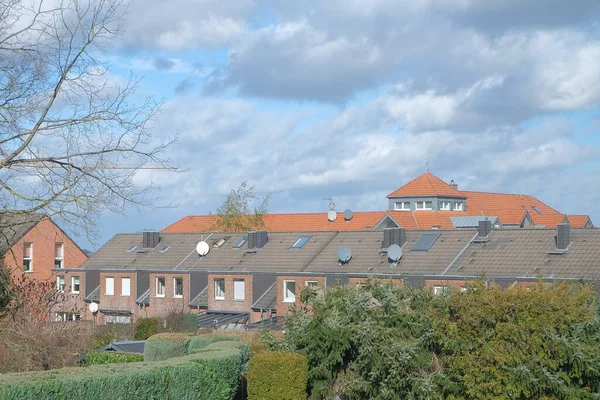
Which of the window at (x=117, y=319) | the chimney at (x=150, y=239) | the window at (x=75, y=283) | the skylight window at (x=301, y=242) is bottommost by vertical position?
the window at (x=117, y=319)

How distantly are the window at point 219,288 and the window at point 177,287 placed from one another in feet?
10.1

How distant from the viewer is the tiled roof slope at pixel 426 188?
7944 cm

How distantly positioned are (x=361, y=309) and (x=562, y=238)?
24.9m

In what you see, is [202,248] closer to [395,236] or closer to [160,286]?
[160,286]

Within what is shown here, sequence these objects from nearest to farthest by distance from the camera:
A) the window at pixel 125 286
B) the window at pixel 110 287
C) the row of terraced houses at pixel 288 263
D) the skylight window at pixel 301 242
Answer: the row of terraced houses at pixel 288 263, the skylight window at pixel 301 242, the window at pixel 125 286, the window at pixel 110 287

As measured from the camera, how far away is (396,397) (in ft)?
59.2

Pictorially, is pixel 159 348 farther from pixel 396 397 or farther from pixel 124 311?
pixel 124 311

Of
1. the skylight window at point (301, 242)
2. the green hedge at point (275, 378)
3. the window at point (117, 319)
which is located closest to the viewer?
the green hedge at point (275, 378)

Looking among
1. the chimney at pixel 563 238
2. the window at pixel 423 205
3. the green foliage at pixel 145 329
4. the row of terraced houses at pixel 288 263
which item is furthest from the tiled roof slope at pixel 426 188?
the green foliage at pixel 145 329

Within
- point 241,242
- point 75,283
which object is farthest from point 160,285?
point 75,283

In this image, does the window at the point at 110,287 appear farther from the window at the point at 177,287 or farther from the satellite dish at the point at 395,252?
the satellite dish at the point at 395,252

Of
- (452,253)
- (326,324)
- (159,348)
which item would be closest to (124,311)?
(452,253)

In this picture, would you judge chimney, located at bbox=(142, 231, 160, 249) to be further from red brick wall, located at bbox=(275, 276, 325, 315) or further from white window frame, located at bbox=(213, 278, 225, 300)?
red brick wall, located at bbox=(275, 276, 325, 315)

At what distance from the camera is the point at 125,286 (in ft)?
186
